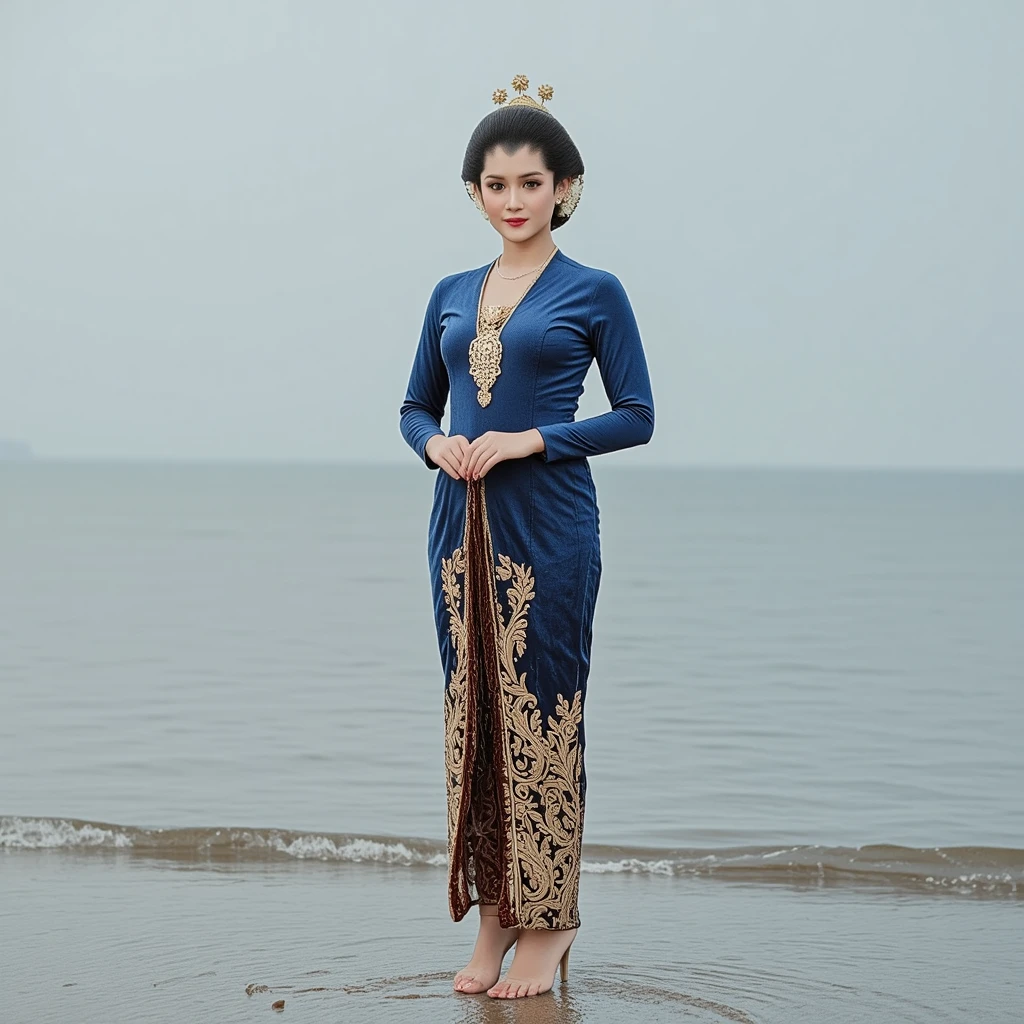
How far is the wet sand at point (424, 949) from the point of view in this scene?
9.96 feet

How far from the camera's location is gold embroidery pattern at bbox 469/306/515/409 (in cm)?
300

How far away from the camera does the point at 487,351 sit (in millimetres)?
3004

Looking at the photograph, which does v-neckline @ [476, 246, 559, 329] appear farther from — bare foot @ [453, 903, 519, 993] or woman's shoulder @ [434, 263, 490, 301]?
bare foot @ [453, 903, 519, 993]

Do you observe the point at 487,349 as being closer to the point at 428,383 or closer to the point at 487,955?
the point at 428,383

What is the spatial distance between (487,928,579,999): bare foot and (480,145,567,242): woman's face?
1.35 m

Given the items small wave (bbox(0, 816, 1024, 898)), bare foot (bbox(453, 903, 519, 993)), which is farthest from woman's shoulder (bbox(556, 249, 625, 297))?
small wave (bbox(0, 816, 1024, 898))

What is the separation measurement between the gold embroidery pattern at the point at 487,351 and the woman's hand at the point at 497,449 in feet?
0.42

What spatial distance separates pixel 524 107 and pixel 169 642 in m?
7.78

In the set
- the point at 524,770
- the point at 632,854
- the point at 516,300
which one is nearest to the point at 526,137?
the point at 516,300

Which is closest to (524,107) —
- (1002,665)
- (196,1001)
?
(196,1001)

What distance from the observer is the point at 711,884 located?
455cm

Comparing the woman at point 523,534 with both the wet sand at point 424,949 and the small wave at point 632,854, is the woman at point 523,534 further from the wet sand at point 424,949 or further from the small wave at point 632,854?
the small wave at point 632,854

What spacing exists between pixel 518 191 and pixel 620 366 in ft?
1.27

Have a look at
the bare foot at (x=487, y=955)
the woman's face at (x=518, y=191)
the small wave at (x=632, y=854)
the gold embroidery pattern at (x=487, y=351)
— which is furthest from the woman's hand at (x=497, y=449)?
the small wave at (x=632, y=854)
